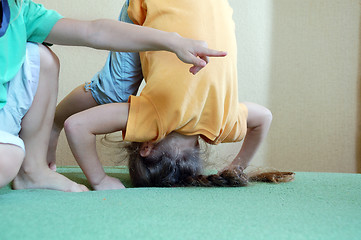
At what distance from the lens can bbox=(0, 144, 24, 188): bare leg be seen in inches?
28.5

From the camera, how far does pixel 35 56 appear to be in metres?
0.87

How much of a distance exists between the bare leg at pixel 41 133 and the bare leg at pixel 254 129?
537mm

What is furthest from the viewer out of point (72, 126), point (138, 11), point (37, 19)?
point (138, 11)

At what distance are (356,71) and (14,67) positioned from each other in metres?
1.51

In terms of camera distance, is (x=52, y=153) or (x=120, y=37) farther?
(x=52, y=153)

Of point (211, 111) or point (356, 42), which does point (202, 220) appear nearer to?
point (211, 111)

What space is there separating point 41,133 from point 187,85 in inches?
13.6

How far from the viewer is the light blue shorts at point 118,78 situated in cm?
115

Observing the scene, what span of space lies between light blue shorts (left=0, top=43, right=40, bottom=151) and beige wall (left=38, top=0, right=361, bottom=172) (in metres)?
1.11

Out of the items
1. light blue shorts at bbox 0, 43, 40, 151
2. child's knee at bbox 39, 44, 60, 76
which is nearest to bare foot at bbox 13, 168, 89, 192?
light blue shorts at bbox 0, 43, 40, 151

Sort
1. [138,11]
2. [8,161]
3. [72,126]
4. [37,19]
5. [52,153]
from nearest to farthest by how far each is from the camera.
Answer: [8,161]
[37,19]
[72,126]
[138,11]
[52,153]

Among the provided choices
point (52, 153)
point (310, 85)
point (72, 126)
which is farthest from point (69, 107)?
point (310, 85)

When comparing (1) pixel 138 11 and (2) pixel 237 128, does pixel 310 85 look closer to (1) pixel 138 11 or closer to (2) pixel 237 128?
(2) pixel 237 128

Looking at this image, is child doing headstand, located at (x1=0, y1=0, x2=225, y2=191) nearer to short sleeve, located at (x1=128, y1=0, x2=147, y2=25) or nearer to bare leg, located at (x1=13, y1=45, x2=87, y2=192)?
bare leg, located at (x1=13, y1=45, x2=87, y2=192)
